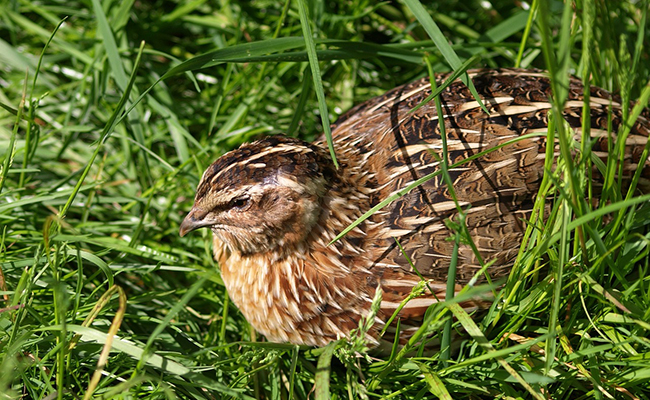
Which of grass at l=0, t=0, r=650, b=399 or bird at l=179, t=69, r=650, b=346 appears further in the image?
bird at l=179, t=69, r=650, b=346

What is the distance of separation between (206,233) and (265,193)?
0.93 metres

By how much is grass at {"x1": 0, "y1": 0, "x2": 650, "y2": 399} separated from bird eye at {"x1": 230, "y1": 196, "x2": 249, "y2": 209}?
46cm

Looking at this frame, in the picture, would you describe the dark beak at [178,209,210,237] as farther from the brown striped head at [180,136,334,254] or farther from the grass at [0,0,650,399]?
the grass at [0,0,650,399]

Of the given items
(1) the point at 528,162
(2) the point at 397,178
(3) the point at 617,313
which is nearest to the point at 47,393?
(2) the point at 397,178

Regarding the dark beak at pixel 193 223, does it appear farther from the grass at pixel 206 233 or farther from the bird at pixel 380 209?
the grass at pixel 206 233

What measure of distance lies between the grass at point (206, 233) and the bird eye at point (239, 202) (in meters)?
0.46

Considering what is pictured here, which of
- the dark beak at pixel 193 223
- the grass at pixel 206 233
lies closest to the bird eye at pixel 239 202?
the dark beak at pixel 193 223

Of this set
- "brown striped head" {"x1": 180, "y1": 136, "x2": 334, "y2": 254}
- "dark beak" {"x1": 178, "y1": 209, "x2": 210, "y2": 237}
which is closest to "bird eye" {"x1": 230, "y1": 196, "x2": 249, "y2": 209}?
"brown striped head" {"x1": 180, "y1": 136, "x2": 334, "y2": 254}

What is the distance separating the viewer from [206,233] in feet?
10.3

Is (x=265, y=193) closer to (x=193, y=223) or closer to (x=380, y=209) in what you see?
(x=193, y=223)

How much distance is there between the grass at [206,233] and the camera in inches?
86.8

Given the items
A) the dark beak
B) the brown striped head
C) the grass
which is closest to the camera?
the grass

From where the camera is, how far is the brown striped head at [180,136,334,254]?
2.34 meters

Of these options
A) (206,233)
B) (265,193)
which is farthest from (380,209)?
(206,233)
